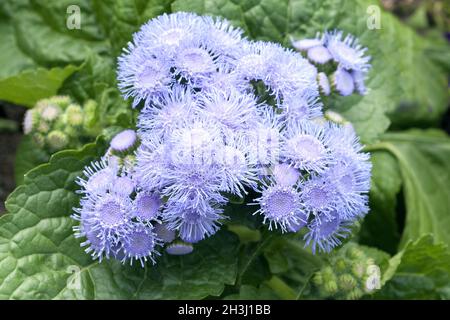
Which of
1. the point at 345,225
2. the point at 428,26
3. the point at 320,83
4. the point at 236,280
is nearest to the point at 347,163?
the point at 345,225

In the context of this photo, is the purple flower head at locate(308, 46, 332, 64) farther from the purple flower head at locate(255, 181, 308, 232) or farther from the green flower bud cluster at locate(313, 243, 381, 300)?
the green flower bud cluster at locate(313, 243, 381, 300)

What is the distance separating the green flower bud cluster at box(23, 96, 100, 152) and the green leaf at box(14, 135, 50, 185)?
331 millimetres

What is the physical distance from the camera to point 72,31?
349cm

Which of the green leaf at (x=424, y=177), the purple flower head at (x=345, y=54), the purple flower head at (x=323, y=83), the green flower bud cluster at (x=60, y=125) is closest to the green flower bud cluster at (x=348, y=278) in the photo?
the purple flower head at (x=323, y=83)

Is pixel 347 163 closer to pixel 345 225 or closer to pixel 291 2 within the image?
pixel 345 225

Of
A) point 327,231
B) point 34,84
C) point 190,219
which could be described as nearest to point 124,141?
point 190,219

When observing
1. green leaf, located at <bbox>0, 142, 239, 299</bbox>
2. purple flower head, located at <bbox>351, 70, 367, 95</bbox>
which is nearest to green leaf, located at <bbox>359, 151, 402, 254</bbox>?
purple flower head, located at <bbox>351, 70, 367, 95</bbox>

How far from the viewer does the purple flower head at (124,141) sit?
235 centimetres

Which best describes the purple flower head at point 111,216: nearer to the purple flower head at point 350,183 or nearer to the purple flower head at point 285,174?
the purple flower head at point 285,174

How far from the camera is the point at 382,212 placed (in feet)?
12.1

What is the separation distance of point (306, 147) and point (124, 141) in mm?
684
